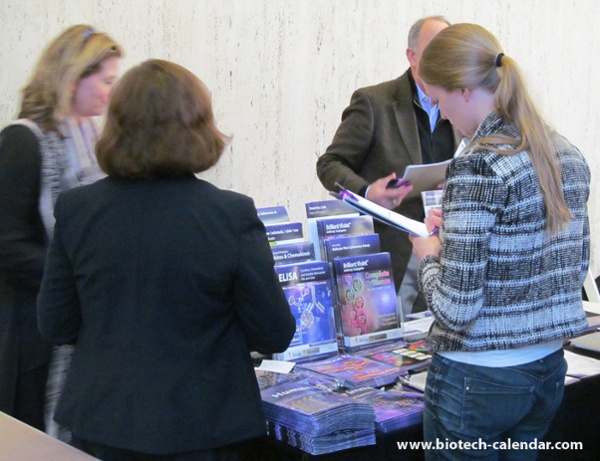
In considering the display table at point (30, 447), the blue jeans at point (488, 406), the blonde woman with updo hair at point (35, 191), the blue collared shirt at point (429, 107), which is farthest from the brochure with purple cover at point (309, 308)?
the blue collared shirt at point (429, 107)

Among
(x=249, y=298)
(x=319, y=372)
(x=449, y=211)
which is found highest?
(x=449, y=211)

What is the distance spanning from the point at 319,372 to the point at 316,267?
0.97 feet

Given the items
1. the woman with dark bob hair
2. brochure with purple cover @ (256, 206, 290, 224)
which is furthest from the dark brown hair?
brochure with purple cover @ (256, 206, 290, 224)

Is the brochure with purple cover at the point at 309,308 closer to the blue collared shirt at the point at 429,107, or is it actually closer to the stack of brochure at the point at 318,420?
the stack of brochure at the point at 318,420

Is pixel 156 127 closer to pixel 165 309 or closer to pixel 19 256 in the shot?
pixel 165 309

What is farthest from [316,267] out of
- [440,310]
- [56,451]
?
[56,451]

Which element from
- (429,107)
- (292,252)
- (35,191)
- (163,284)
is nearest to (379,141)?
(429,107)

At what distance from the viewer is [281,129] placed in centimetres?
427

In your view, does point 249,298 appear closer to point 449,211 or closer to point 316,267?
point 449,211

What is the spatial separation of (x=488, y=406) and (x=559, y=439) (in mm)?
610

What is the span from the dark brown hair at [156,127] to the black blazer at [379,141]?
142cm

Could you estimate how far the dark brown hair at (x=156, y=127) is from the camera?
1.50m

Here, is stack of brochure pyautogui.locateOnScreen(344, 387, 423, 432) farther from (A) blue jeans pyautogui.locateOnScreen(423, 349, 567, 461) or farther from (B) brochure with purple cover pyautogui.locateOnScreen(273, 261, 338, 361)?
(B) brochure with purple cover pyautogui.locateOnScreen(273, 261, 338, 361)

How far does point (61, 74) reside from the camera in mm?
2092
